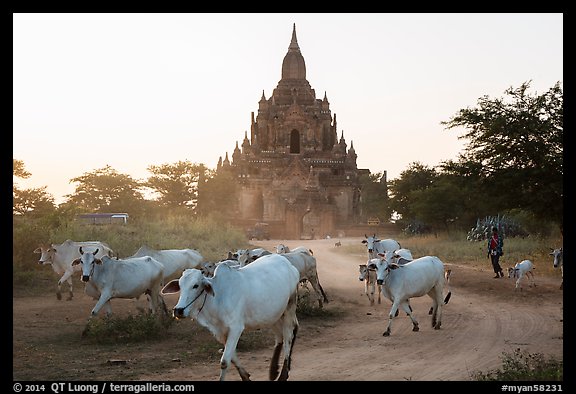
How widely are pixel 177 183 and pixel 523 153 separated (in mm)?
37499

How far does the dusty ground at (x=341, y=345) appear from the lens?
25.6 feet

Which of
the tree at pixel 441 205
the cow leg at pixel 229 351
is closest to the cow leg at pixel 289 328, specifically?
the cow leg at pixel 229 351

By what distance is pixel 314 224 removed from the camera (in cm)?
5278

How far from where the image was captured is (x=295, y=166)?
55.3 m

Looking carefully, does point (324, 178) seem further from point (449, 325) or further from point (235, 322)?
point (235, 322)

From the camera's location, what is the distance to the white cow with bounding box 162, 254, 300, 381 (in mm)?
6598

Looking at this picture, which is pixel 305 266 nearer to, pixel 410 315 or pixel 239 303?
pixel 410 315

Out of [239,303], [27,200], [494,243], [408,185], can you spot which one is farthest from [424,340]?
[408,185]

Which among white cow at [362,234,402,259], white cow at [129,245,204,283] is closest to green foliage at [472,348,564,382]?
white cow at [129,245,204,283]

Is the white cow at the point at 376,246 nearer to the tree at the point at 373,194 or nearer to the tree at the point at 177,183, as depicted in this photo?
the tree at the point at 177,183

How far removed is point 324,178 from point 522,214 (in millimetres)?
22269

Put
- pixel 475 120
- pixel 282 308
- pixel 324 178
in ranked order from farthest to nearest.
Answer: pixel 324 178, pixel 475 120, pixel 282 308

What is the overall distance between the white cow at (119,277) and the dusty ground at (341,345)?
2.46ft
